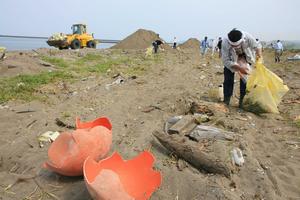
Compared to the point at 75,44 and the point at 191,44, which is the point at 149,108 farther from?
the point at 191,44

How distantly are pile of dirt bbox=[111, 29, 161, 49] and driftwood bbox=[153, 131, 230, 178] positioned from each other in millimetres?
24666

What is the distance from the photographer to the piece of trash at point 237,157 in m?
3.20

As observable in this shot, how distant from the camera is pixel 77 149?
2625 millimetres

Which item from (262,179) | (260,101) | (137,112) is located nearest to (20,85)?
(137,112)

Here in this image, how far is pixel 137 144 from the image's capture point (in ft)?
11.5

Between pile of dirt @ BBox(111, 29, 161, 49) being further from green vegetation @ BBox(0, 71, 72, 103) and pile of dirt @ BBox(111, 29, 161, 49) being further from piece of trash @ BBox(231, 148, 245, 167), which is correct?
piece of trash @ BBox(231, 148, 245, 167)

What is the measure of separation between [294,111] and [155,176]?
3646 mm

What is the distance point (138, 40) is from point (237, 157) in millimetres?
26411

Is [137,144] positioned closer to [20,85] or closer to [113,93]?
[113,93]

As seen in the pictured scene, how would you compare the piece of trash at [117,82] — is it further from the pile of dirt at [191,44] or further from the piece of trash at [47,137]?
the pile of dirt at [191,44]

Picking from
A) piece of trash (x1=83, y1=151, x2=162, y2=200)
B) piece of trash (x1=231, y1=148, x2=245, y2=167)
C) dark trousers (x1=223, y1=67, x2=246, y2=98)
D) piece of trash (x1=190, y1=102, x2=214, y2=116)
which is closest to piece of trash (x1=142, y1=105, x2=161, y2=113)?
piece of trash (x1=190, y1=102, x2=214, y2=116)

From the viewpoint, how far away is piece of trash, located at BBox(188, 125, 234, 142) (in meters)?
3.61

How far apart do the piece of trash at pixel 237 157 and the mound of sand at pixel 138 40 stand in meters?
24.6

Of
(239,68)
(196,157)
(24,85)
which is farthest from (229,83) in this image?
(24,85)
